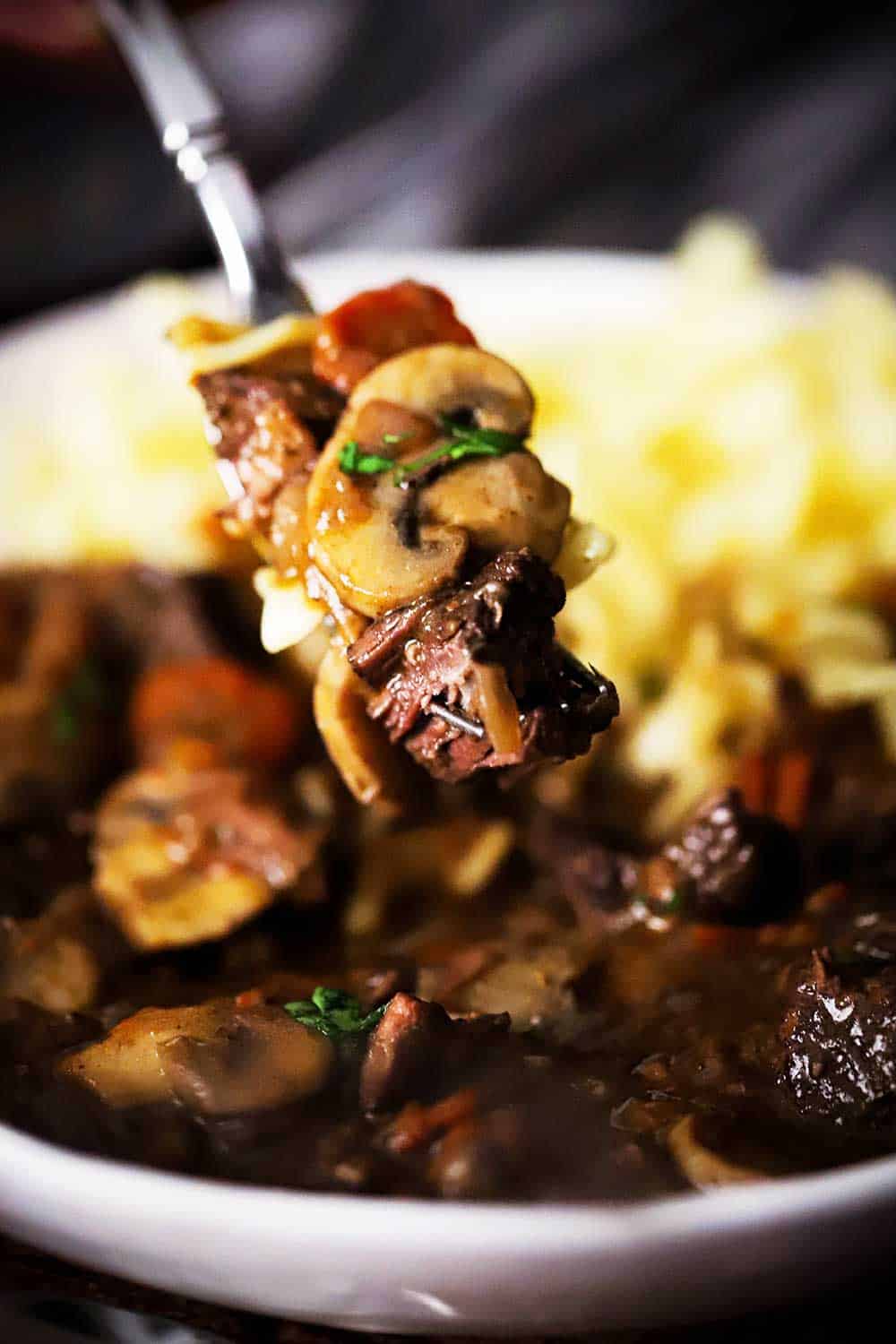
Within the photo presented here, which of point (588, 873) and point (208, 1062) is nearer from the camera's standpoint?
point (208, 1062)

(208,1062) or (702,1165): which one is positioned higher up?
(208,1062)

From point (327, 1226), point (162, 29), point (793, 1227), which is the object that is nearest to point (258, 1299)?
point (327, 1226)

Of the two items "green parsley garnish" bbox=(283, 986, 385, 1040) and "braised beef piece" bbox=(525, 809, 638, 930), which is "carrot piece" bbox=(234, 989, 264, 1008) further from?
"braised beef piece" bbox=(525, 809, 638, 930)

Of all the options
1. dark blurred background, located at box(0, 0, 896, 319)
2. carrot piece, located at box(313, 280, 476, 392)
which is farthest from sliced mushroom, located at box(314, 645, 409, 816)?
dark blurred background, located at box(0, 0, 896, 319)

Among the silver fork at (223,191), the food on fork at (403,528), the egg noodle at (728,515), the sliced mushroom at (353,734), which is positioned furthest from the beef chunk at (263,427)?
the egg noodle at (728,515)

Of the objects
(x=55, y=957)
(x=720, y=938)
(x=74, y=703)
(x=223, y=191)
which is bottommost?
(x=720, y=938)

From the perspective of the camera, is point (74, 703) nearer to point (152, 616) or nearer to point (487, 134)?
point (152, 616)

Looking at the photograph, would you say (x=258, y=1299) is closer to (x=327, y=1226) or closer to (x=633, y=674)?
(x=327, y=1226)

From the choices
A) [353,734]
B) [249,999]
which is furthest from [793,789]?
[249,999]
